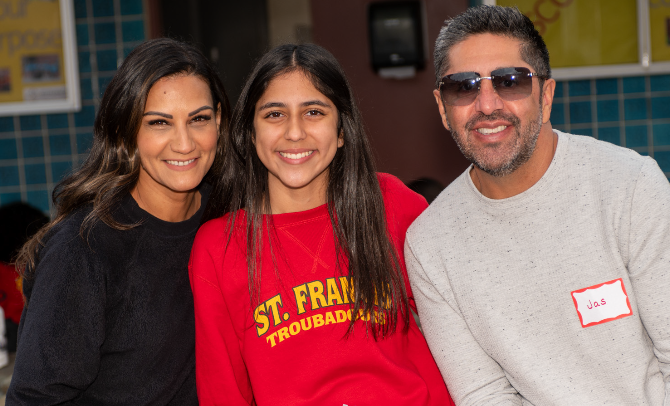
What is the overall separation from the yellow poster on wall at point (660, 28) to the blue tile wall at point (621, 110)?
16 cm

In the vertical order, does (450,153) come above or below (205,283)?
above

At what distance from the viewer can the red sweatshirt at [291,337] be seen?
2016 mm

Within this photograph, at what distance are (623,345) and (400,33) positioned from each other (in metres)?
2.95

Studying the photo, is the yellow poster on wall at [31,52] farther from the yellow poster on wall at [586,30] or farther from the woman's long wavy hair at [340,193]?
the yellow poster on wall at [586,30]

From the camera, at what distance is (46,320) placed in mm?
1874

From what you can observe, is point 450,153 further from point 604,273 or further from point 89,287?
point 89,287

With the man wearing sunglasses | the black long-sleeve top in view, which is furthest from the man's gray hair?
the black long-sleeve top

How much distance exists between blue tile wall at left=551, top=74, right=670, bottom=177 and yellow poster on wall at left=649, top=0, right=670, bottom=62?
0.53ft

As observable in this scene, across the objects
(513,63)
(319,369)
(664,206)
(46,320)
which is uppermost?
(513,63)

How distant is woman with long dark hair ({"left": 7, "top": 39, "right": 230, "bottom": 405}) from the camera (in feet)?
6.23

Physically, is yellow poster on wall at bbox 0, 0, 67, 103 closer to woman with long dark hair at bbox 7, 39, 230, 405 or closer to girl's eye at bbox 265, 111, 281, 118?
woman with long dark hair at bbox 7, 39, 230, 405

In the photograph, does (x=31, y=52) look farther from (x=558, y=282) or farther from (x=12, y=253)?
(x=558, y=282)

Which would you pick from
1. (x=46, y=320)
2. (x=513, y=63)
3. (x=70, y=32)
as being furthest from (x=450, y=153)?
(x=46, y=320)

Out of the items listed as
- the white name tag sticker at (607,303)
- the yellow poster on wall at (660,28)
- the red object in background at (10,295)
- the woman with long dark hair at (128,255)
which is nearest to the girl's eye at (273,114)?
the woman with long dark hair at (128,255)
